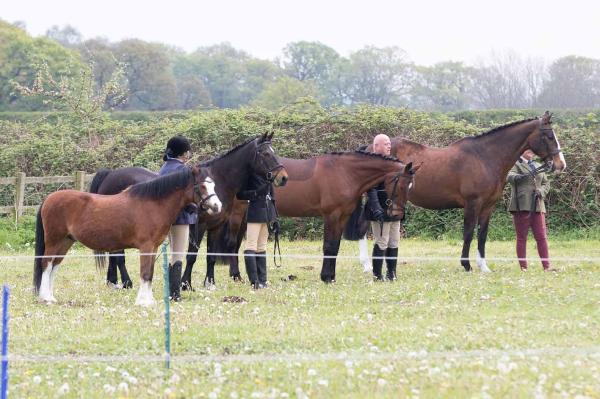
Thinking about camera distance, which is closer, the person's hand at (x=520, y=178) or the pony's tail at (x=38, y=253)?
the pony's tail at (x=38, y=253)

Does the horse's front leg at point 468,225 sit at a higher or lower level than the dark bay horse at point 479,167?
lower

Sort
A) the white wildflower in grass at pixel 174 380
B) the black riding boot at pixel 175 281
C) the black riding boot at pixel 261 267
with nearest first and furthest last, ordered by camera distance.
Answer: the white wildflower in grass at pixel 174 380
the black riding boot at pixel 175 281
the black riding boot at pixel 261 267

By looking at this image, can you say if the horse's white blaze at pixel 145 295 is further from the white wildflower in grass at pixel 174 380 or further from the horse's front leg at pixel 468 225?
the horse's front leg at pixel 468 225

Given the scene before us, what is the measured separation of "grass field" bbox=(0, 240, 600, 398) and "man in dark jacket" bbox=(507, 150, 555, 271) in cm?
97

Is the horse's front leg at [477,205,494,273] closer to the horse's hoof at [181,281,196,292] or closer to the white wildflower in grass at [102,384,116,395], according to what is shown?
the horse's hoof at [181,281,196,292]

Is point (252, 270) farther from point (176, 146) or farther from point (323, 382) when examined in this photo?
point (323, 382)

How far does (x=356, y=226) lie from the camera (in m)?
14.9

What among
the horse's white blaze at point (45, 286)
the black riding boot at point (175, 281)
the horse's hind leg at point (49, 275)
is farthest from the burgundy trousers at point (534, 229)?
the horse's white blaze at point (45, 286)

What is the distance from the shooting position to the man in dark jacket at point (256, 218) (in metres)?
12.6

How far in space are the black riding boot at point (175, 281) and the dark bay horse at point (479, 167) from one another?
5.15 meters

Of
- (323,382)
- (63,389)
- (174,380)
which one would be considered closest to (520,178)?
(323,382)

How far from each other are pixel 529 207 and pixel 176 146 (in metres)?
5.80

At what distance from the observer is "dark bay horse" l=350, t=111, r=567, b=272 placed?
14.7 m

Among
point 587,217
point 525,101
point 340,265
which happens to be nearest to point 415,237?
point 587,217
